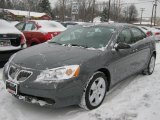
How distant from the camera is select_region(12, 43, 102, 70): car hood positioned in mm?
3471

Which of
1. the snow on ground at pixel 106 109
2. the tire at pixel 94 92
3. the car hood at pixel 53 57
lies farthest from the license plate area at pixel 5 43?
the tire at pixel 94 92

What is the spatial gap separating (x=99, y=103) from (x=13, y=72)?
5.07 ft

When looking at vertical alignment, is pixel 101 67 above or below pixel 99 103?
above

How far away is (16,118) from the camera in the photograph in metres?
3.45

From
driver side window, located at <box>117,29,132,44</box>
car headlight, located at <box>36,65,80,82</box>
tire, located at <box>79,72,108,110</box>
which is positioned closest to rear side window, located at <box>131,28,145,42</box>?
driver side window, located at <box>117,29,132,44</box>

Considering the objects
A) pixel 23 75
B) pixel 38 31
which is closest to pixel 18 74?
pixel 23 75

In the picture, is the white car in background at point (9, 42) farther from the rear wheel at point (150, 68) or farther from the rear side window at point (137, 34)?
the rear wheel at point (150, 68)

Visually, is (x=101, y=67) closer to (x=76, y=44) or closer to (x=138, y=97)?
(x=76, y=44)

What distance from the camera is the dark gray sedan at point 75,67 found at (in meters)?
3.29

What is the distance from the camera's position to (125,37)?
487cm

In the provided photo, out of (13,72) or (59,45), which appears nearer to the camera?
(13,72)

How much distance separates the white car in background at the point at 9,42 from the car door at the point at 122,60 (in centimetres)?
286

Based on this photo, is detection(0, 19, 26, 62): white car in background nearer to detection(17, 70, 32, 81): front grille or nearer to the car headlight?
detection(17, 70, 32, 81): front grille

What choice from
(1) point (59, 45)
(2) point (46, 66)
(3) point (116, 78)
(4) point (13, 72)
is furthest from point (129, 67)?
(4) point (13, 72)
